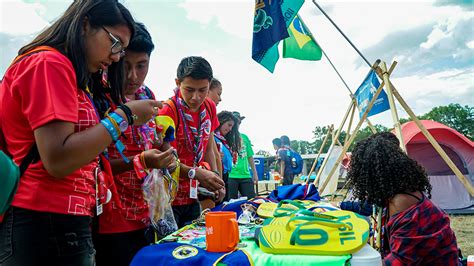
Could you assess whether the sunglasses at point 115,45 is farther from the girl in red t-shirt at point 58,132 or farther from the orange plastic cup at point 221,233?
the orange plastic cup at point 221,233

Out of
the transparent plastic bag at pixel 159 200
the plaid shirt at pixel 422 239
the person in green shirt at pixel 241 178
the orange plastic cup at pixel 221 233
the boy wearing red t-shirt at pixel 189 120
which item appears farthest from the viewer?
the person in green shirt at pixel 241 178

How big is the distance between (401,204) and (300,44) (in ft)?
15.3

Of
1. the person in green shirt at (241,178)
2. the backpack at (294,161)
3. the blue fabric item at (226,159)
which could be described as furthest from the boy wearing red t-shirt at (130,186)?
the backpack at (294,161)

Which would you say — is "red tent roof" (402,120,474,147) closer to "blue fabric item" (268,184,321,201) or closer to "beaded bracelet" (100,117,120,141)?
"blue fabric item" (268,184,321,201)

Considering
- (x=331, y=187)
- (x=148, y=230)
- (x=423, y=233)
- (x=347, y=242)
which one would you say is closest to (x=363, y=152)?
(x=423, y=233)

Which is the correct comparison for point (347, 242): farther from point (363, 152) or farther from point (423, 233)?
point (363, 152)

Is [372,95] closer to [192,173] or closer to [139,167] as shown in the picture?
[192,173]

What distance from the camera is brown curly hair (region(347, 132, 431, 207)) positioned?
77.8 inches

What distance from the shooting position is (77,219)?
3.52 feet

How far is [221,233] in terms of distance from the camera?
1.19 metres

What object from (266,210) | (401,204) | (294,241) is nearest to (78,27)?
(294,241)

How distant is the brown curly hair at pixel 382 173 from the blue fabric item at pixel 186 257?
121 cm

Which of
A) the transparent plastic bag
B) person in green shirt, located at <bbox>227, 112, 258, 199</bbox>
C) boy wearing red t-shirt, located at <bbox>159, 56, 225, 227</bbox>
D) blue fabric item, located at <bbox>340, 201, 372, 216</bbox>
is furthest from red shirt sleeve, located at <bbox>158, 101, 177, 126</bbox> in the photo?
person in green shirt, located at <bbox>227, 112, 258, 199</bbox>

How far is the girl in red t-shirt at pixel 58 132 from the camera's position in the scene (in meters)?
0.96
